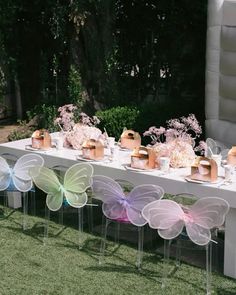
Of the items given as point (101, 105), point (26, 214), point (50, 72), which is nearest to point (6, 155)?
point (26, 214)

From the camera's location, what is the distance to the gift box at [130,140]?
5.36 m

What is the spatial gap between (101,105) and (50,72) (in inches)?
90.6

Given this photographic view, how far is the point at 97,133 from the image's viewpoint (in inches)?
218

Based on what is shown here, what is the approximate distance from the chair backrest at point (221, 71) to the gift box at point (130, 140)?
1.93 m

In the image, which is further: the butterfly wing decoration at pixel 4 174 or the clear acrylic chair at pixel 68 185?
the butterfly wing decoration at pixel 4 174

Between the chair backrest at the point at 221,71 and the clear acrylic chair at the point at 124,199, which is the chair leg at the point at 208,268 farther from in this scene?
the chair backrest at the point at 221,71

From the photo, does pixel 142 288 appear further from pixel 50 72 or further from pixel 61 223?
pixel 50 72

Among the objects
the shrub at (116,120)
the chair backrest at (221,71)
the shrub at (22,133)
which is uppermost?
the chair backrest at (221,71)

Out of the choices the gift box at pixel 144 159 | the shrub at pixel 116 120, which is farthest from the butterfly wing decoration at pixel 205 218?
the shrub at pixel 116 120

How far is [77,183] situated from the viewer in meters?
4.51

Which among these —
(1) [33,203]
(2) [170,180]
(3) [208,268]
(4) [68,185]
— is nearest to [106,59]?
(1) [33,203]

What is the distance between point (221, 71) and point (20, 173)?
10.8 ft

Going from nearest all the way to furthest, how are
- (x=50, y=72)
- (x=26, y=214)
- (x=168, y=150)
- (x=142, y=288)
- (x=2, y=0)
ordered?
(x=142, y=288)
(x=168, y=150)
(x=26, y=214)
(x=2, y=0)
(x=50, y=72)

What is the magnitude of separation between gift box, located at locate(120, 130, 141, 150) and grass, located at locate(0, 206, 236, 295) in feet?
3.37
